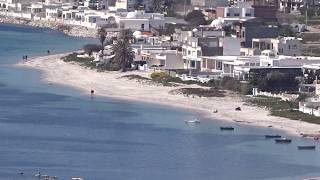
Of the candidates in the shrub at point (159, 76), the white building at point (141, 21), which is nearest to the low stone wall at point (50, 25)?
the white building at point (141, 21)

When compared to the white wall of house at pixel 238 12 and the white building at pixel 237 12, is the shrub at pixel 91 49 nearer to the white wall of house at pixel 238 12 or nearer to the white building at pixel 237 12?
the white building at pixel 237 12

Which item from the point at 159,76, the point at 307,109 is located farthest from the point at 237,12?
the point at 307,109

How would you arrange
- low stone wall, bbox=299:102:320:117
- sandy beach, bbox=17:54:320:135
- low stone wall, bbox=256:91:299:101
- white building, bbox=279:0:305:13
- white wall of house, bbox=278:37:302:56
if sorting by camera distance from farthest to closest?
white building, bbox=279:0:305:13 → white wall of house, bbox=278:37:302:56 → low stone wall, bbox=256:91:299:101 → low stone wall, bbox=299:102:320:117 → sandy beach, bbox=17:54:320:135

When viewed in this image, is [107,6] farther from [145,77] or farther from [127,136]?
[127,136]

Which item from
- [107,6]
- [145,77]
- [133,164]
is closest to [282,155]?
[133,164]

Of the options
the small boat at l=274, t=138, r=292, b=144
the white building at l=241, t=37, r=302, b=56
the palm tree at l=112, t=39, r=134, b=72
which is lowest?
the small boat at l=274, t=138, r=292, b=144

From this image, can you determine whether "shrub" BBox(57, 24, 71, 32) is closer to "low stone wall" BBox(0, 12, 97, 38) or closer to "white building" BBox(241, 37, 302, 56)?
"low stone wall" BBox(0, 12, 97, 38)

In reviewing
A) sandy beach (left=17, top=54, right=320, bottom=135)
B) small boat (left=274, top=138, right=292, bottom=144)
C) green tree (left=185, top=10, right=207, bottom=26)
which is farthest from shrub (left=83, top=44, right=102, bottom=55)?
small boat (left=274, top=138, right=292, bottom=144)
